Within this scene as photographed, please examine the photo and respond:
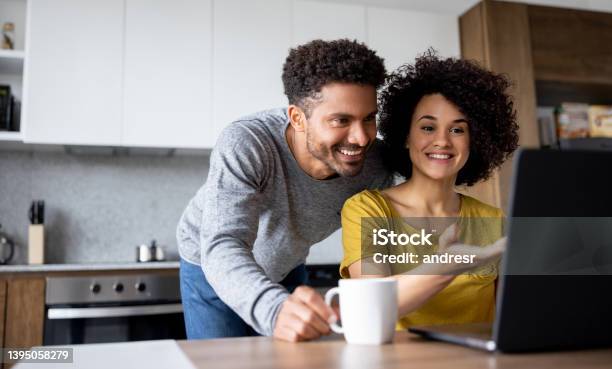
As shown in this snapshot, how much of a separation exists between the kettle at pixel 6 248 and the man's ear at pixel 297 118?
2.14 metres

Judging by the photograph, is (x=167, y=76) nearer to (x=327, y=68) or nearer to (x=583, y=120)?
(x=327, y=68)

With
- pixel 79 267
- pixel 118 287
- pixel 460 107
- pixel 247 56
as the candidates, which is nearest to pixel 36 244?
pixel 79 267

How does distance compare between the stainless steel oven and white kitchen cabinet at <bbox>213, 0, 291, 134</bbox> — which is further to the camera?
white kitchen cabinet at <bbox>213, 0, 291, 134</bbox>

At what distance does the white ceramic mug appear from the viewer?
2.41 ft

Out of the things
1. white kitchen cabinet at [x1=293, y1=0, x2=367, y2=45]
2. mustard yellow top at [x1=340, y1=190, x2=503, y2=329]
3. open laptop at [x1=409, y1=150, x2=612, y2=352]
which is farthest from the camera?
white kitchen cabinet at [x1=293, y1=0, x2=367, y2=45]

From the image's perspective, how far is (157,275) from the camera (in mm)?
2633

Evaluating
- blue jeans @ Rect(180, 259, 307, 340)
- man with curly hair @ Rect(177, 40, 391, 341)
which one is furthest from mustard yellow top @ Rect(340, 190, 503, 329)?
blue jeans @ Rect(180, 259, 307, 340)

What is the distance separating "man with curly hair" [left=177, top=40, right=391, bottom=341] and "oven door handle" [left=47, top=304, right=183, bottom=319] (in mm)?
1011

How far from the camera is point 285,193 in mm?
1405

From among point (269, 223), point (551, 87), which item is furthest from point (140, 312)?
point (551, 87)

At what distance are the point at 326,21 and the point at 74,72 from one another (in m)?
1.34

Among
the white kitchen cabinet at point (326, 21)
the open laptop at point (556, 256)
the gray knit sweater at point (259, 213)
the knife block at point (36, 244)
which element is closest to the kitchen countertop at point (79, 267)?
the knife block at point (36, 244)

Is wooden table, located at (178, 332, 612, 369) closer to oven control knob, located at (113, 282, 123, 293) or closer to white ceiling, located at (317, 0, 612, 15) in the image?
oven control knob, located at (113, 282, 123, 293)

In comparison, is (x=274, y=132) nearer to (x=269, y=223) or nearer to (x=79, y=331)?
(x=269, y=223)
